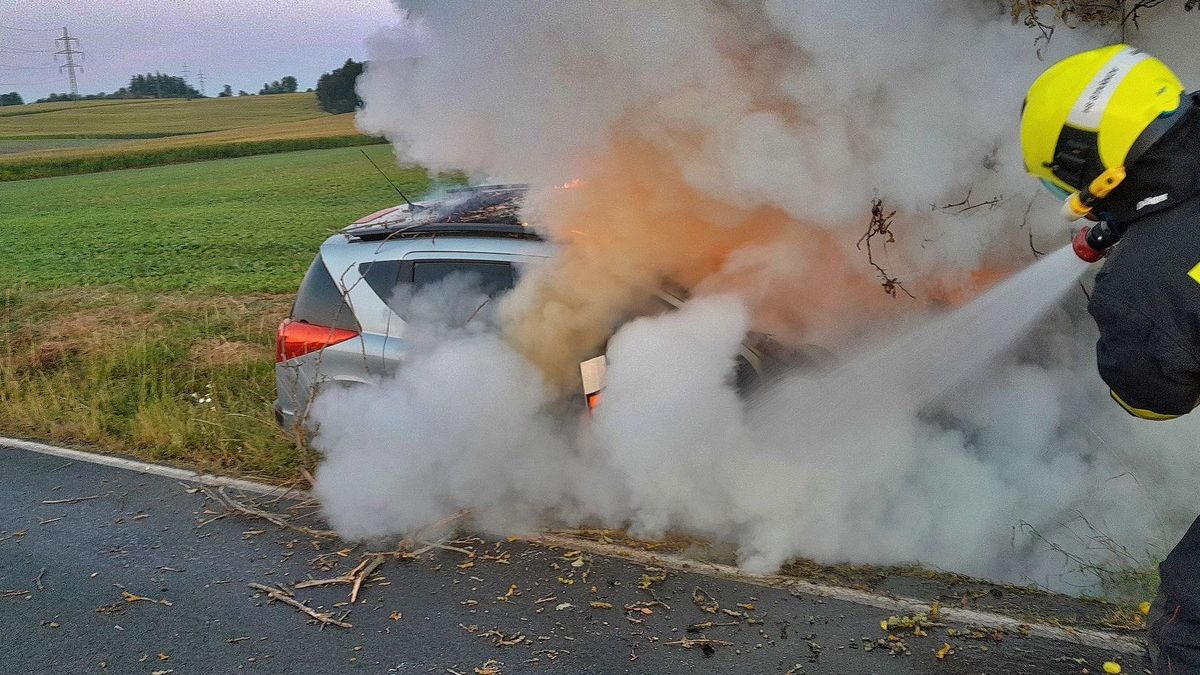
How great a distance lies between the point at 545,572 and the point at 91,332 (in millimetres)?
6579

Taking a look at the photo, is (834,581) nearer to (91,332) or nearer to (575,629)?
(575,629)

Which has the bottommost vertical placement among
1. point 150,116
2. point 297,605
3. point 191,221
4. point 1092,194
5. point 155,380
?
point 297,605

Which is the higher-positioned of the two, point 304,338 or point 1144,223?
point 1144,223

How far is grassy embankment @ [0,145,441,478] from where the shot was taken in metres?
6.04

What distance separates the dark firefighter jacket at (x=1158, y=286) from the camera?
2.27m

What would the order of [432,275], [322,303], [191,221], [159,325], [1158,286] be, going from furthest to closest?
[191,221] < [159,325] < [322,303] < [432,275] < [1158,286]

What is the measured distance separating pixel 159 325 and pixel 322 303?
15.5 feet

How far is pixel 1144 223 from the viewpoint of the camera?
Result: 2410 mm

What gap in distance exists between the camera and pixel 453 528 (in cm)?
454

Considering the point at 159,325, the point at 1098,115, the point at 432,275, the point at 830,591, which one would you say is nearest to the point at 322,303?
the point at 432,275

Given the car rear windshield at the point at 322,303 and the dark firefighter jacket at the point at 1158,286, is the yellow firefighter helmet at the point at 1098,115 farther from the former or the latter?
the car rear windshield at the point at 322,303

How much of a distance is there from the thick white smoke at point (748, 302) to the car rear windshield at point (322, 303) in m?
0.42

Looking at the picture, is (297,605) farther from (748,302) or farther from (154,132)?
(154,132)

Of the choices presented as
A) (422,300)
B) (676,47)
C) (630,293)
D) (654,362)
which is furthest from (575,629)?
(676,47)
